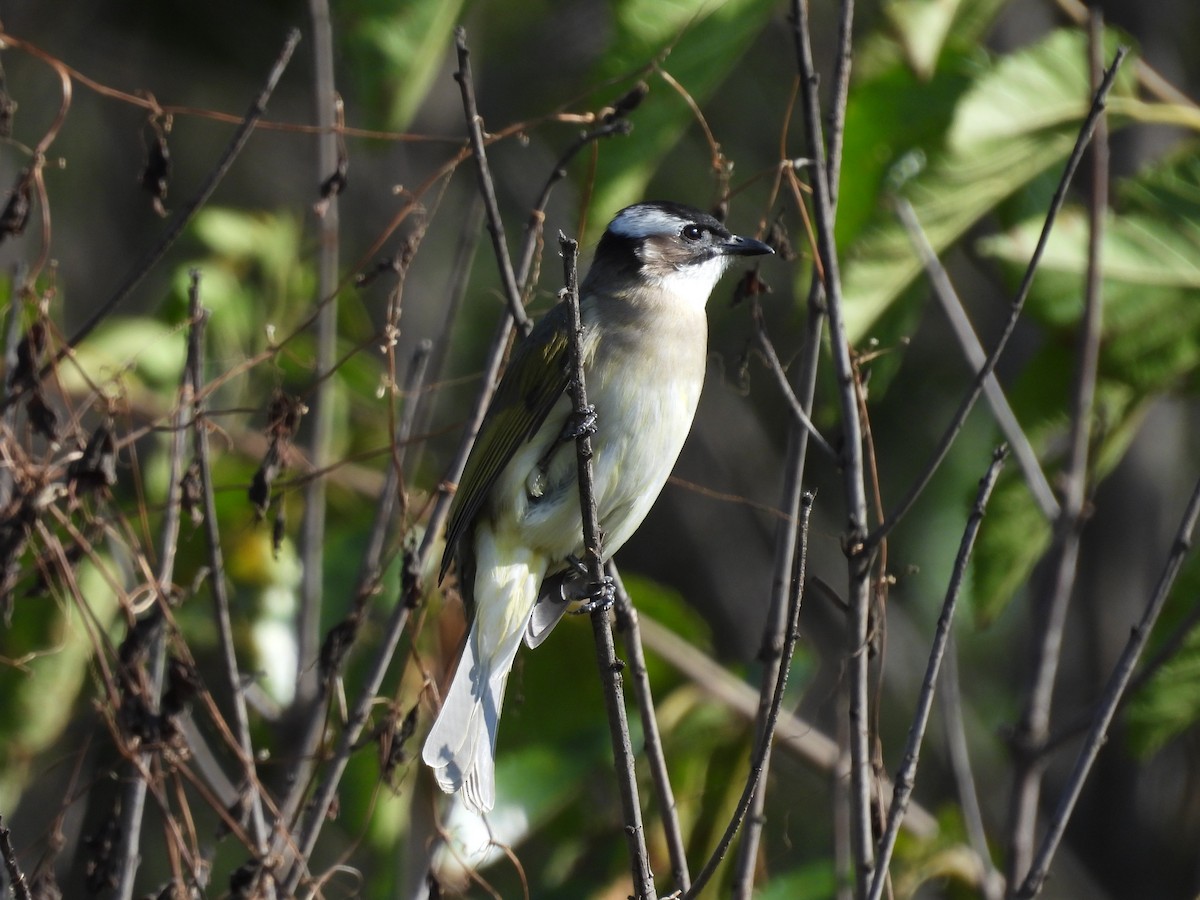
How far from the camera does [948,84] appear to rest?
3.36 metres

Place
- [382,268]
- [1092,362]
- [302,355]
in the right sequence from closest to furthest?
[382,268]
[1092,362]
[302,355]

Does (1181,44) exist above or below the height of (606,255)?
above

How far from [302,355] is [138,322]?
0.54 meters

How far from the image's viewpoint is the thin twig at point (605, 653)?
2354 mm

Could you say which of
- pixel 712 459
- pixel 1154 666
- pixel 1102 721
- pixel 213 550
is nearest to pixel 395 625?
pixel 213 550

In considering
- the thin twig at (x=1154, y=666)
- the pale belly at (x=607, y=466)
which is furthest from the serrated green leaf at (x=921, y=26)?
the thin twig at (x=1154, y=666)

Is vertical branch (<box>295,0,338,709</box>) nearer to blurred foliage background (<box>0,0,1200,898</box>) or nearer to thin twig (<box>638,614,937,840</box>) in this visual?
blurred foliage background (<box>0,0,1200,898</box>)

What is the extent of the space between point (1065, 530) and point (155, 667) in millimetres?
1925

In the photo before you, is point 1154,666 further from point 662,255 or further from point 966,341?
point 662,255

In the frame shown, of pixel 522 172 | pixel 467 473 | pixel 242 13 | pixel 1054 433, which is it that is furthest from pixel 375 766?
pixel 242 13

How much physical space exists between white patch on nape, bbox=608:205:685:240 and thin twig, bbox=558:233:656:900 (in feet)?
5.05

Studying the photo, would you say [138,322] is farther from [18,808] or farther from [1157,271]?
[18,808]

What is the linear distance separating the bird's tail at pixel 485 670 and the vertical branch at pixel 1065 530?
117 centimetres

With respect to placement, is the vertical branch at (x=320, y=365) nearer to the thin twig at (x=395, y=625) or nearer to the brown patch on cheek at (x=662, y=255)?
the thin twig at (x=395, y=625)
